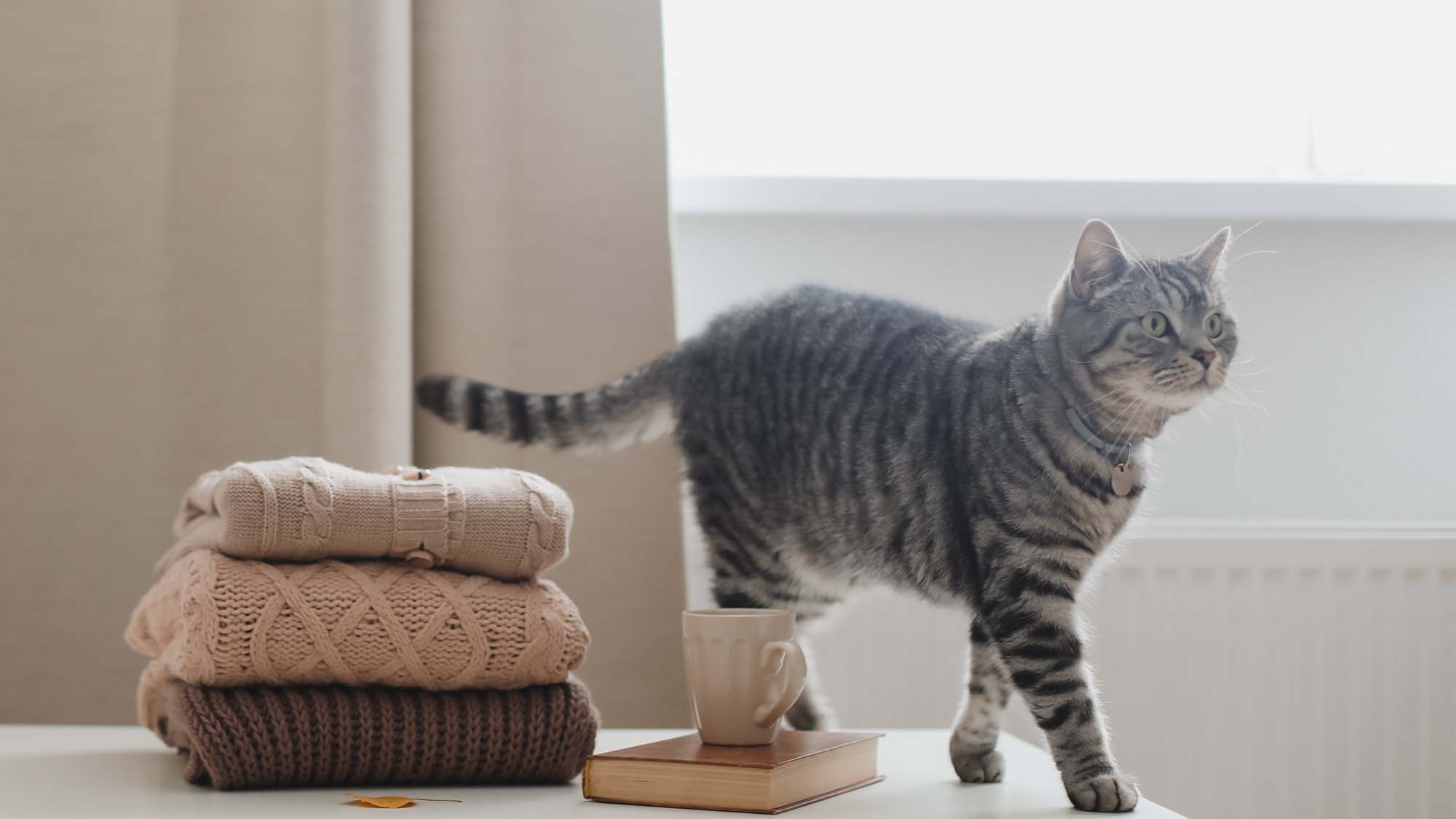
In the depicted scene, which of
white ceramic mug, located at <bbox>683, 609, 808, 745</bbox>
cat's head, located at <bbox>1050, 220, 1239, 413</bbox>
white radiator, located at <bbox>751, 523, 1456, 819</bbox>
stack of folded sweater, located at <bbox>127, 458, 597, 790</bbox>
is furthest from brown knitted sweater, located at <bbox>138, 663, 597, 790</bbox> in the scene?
white radiator, located at <bbox>751, 523, 1456, 819</bbox>

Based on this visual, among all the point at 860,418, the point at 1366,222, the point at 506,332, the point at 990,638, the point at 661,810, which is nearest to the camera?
the point at 661,810

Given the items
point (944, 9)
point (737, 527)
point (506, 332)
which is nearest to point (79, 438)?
point (506, 332)

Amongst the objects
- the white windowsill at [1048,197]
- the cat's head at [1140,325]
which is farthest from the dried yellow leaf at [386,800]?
the white windowsill at [1048,197]

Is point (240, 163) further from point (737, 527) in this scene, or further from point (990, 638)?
point (990, 638)

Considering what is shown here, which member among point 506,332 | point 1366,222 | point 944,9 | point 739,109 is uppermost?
point 944,9

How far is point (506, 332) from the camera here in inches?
55.1

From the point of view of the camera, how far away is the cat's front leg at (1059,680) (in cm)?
80

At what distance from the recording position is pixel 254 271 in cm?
141

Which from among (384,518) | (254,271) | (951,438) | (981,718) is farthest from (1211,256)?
(254,271)

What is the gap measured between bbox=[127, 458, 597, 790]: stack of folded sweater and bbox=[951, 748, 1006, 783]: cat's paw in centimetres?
28

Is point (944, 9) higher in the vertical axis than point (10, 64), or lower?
higher

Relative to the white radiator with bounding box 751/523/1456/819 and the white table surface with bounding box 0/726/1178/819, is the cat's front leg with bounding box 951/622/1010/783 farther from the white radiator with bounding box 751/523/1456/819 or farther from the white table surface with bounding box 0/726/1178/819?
the white radiator with bounding box 751/523/1456/819

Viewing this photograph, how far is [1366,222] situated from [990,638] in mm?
1031

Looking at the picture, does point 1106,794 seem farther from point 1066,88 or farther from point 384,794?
point 1066,88
